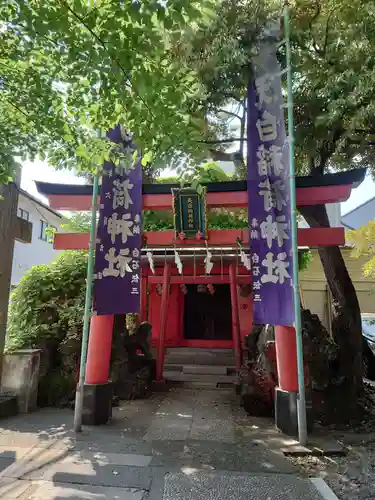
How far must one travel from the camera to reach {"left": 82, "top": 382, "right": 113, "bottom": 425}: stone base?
6539mm

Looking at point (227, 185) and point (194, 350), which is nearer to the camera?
point (227, 185)

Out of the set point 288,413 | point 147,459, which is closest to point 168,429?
point 147,459

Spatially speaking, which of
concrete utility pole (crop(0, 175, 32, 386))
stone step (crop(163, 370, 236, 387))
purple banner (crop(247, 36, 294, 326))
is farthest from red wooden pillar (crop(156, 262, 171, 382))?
concrete utility pole (crop(0, 175, 32, 386))

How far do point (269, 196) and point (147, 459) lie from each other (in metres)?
4.40

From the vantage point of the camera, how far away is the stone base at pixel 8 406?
6.91m

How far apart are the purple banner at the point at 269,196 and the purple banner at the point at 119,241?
2.06 metres

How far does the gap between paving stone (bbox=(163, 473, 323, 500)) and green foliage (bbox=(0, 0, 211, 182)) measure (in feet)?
11.9

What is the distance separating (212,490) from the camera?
13.8 feet

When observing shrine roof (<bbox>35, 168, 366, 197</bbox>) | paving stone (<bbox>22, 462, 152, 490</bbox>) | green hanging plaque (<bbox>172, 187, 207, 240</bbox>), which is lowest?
paving stone (<bbox>22, 462, 152, 490</bbox>)

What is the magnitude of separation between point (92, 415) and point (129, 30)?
5864 millimetres

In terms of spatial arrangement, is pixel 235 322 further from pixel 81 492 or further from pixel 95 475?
pixel 81 492

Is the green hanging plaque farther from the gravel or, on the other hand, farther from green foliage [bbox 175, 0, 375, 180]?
the gravel

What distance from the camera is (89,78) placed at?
3365 millimetres

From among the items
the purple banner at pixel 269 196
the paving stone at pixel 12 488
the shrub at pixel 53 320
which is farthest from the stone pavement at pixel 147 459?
the purple banner at pixel 269 196
